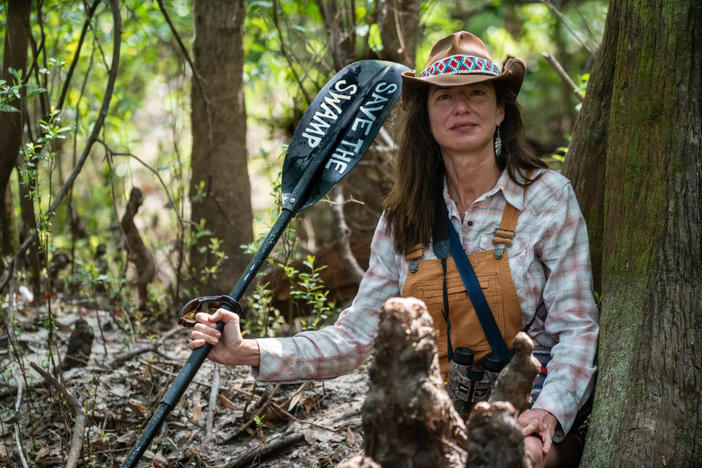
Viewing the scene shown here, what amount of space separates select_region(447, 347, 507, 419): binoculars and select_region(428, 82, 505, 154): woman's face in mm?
859

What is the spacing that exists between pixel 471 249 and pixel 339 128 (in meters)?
1.01

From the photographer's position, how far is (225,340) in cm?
266

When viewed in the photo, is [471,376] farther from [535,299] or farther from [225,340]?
[225,340]

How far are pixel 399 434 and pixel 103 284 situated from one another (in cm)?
389

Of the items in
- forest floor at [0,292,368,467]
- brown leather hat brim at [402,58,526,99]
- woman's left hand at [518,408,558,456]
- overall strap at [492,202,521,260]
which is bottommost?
forest floor at [0,292,368,467]

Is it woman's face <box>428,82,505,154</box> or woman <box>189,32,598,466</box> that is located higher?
woman's face <box>428,82,505,154</box>

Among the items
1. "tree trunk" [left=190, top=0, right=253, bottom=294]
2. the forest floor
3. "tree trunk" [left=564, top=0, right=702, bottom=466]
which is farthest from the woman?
"tree trunk" [left=190, top=0, right=253, bottom=294]

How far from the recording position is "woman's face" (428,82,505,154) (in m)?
2.85

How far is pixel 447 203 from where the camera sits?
2980 millimetres

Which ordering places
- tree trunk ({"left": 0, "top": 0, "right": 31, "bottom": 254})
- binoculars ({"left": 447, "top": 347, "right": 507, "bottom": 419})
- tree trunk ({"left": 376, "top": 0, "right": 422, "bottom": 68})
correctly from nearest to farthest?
binoculars ({"left": 447, "top": 347, "right": 507, "bottom": 419}) → tree trunk ({"left": 0, "top": 0, "right": 31, "bottom": 254}) → tree trunk ({"left": 376, "top": 0, "right": 422, "bottom": 68})

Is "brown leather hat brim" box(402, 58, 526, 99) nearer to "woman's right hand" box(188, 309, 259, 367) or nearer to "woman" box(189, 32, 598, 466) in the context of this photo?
"woman" box(189, 32, 598, 466)

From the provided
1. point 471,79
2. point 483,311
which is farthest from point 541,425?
point 471,79

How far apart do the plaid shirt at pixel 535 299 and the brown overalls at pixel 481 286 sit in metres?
0.04

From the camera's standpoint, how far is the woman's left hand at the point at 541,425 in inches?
94.7
